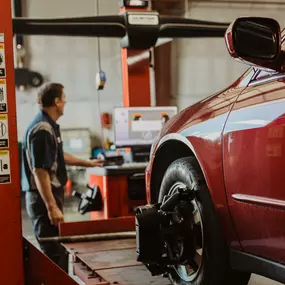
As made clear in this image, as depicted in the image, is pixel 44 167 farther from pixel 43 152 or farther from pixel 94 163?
pixel 94 163

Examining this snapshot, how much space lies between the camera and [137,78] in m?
6.74

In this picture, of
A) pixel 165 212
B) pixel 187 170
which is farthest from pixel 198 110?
pixel 165 212

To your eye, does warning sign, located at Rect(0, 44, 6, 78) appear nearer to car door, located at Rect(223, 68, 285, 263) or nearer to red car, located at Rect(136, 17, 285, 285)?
red car, located at Rect(136, 17, 285, 285)

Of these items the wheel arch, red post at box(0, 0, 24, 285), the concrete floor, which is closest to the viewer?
red post at box(0, 0, 24, 285)

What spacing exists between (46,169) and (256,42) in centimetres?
242

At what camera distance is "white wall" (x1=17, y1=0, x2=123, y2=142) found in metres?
10.1

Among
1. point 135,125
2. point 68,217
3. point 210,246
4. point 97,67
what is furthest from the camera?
point 97,67

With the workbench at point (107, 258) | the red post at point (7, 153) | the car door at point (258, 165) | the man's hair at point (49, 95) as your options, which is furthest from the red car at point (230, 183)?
the man's hair at point (49, 95)

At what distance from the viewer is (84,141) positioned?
10.1 m

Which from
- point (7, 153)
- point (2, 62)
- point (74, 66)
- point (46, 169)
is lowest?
point (46, 169)

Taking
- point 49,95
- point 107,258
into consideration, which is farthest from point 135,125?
point 107,258

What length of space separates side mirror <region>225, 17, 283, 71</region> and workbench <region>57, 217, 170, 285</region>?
3.84 ft

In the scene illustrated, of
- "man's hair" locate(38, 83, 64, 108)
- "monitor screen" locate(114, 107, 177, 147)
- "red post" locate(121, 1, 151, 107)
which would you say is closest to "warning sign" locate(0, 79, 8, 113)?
"man's hair" locate(38, 83, 64, 108)

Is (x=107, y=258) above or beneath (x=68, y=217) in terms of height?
above
